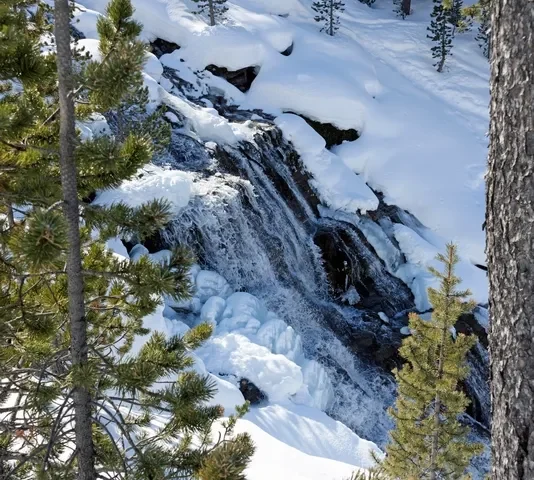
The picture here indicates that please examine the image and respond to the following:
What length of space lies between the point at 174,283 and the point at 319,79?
745 inches

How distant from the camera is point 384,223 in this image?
17.0 m

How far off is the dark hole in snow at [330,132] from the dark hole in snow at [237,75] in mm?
2785

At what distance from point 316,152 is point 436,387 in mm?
11792

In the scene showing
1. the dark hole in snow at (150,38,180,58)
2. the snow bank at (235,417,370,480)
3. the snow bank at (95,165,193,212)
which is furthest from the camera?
the dark hole in snow at (150,38,180,58)

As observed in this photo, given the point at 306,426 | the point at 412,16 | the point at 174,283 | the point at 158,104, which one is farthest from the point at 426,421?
the point at 412,16

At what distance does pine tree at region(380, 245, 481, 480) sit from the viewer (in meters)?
6.86

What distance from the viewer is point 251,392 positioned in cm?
967

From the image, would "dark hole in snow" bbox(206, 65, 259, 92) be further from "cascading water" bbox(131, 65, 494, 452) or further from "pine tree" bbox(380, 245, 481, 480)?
"pine tree" bbox(380, 245, 481, 480)

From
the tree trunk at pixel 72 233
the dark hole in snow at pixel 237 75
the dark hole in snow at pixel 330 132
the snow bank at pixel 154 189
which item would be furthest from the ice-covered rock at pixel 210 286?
the dark hole in snow at pixel 237 75

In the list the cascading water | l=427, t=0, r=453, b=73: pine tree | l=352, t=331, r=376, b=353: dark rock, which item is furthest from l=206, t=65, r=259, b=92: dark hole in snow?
l=352, t=331, r=376, b=353: dark rock

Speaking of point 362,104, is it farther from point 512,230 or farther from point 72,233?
point 512,230

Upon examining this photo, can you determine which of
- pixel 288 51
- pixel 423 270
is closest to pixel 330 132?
pixel 288 51

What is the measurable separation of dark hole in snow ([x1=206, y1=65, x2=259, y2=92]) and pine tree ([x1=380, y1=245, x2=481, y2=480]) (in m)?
16.1

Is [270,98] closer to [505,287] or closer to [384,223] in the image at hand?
[384,223]
